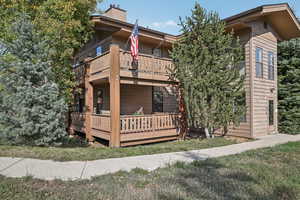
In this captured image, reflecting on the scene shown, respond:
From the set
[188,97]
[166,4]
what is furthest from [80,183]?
[166,4]

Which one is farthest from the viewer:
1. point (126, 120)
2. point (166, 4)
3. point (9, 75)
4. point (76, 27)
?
point (166, 4)

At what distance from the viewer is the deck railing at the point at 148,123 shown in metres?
8.69

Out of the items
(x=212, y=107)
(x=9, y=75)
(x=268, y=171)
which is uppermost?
(x=9, y=75)

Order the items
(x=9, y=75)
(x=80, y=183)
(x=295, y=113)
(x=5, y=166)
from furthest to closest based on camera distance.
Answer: (x=295, y=113) → (x=9, y=75) → (x=5, y=166) → (x=80, y=183)

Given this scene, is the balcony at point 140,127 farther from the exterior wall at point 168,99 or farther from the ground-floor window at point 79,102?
the ground-floor window at point 79,102

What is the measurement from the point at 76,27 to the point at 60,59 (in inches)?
71.1

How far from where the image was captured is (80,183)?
3.96m

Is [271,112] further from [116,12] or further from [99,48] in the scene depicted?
[116,12]

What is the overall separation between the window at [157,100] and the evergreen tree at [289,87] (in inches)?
305

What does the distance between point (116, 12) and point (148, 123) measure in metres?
9.94

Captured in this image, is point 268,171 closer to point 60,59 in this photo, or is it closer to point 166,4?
point 60,59

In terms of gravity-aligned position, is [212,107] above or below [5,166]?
above

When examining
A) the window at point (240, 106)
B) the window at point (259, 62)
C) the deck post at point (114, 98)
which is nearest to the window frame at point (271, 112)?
the window at point (259, 62)

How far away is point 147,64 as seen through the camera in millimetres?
9664
